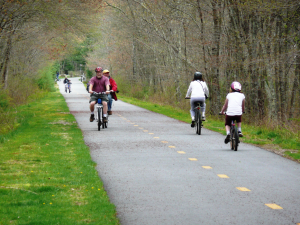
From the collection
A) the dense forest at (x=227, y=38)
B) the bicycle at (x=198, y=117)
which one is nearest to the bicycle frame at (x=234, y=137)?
the bicycle at (x=198, y=117)

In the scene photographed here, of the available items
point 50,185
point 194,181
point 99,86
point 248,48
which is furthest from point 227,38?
point 50,185

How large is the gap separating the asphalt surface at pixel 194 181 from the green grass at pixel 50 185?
28 cm

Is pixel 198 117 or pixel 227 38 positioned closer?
pixel 198 117

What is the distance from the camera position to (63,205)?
659 centimetres

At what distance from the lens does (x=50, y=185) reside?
7.82m

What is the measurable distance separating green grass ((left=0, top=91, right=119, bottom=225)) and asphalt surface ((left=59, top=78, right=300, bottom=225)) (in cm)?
28

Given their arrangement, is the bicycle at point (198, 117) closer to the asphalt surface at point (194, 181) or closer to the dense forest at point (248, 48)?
the asphalt surface at point (194, 181)

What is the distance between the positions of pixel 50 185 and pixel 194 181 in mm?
2377

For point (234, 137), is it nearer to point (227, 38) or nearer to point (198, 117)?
point (198, 117)

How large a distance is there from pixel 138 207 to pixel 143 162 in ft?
12.5

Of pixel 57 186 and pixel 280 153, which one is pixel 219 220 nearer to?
pixel 57 186

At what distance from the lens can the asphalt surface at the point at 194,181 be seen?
6227 millimetres

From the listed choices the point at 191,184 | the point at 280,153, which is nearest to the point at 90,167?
the point at 191,184

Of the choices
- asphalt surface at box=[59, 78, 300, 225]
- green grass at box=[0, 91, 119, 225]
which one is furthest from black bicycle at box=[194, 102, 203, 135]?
green grass at box=[0, 91, 119, 225]
